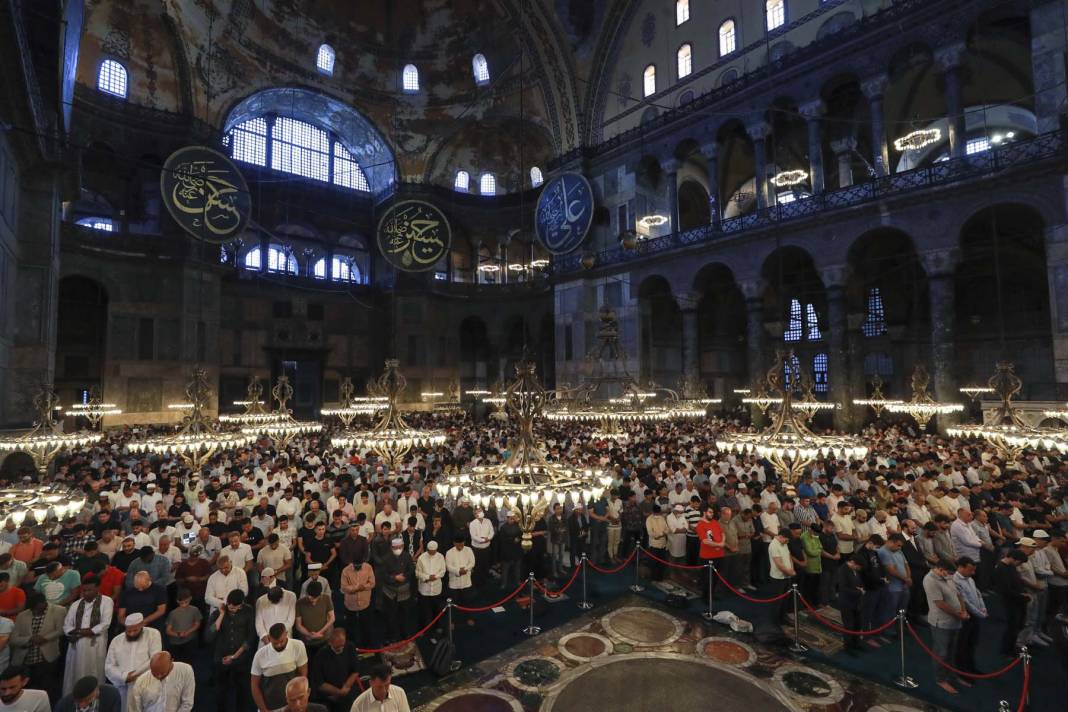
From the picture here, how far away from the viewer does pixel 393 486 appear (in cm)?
726

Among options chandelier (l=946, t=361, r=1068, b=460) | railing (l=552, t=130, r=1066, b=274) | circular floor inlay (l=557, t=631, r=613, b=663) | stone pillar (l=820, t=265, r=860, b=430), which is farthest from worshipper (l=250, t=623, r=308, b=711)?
stone pillar (l=820, t=265, r=860, b=430)

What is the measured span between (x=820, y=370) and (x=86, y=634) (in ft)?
73.2

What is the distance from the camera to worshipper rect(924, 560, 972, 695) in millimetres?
4199

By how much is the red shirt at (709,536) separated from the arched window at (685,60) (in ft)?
54.1

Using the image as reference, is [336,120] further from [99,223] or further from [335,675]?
[335,675]

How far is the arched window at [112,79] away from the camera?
51.9 ft

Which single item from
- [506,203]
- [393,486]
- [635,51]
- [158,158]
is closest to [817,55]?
[635,51]

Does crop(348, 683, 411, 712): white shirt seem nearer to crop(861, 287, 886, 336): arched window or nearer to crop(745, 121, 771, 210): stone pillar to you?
crop(745, 121, 771, 210): stone pillar

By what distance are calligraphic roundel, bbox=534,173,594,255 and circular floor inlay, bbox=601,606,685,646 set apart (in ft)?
42.4

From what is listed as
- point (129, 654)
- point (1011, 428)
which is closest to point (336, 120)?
point (129, 654)

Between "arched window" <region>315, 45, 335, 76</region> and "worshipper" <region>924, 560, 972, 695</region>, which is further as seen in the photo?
"arched window" <region>315, 45, 335, 76</region>

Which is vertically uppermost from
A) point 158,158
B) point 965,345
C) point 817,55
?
point 817,55

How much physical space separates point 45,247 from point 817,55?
18.3m

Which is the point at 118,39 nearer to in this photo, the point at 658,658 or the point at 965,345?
the point at 658,658
